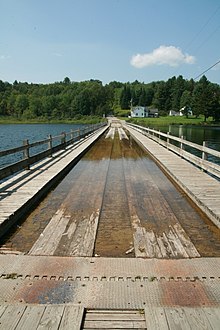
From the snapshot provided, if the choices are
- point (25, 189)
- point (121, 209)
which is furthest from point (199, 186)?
point (25, 189)

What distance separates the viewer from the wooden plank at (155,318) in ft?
8.35

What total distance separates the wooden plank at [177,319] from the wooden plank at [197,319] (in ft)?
0.12

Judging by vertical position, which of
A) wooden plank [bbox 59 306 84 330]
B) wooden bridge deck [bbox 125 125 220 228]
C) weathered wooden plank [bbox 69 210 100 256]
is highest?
wooden bridge deck [bbox 125 125 220 228]

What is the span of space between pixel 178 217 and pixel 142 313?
3.08m

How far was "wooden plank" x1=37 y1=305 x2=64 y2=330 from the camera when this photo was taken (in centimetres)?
254

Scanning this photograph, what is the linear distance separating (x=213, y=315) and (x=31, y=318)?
1.62m

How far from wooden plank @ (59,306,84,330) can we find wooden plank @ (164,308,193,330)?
Answer: 776 mm

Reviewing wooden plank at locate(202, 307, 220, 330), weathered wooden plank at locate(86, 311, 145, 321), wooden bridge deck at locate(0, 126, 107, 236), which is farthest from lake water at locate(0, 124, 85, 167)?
wooden plank at locate(202, 307, 220, 330)

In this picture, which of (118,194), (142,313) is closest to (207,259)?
(142,313)

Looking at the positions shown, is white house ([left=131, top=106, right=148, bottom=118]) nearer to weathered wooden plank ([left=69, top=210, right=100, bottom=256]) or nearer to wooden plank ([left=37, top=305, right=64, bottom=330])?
weathered wooden plank ([left=69, top=210, right=100, bottom=256])

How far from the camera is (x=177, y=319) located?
8.64 feet

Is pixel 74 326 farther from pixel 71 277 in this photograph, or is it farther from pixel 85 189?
pixel 85 189

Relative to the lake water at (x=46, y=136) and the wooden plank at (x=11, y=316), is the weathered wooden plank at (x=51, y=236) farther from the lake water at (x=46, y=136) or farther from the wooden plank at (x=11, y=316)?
the lake water at (x=46, y=136)

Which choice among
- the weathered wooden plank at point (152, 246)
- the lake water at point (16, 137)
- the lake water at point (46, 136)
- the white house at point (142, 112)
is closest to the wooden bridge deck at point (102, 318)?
→ the weathered wooden plank at point (152, 246)
